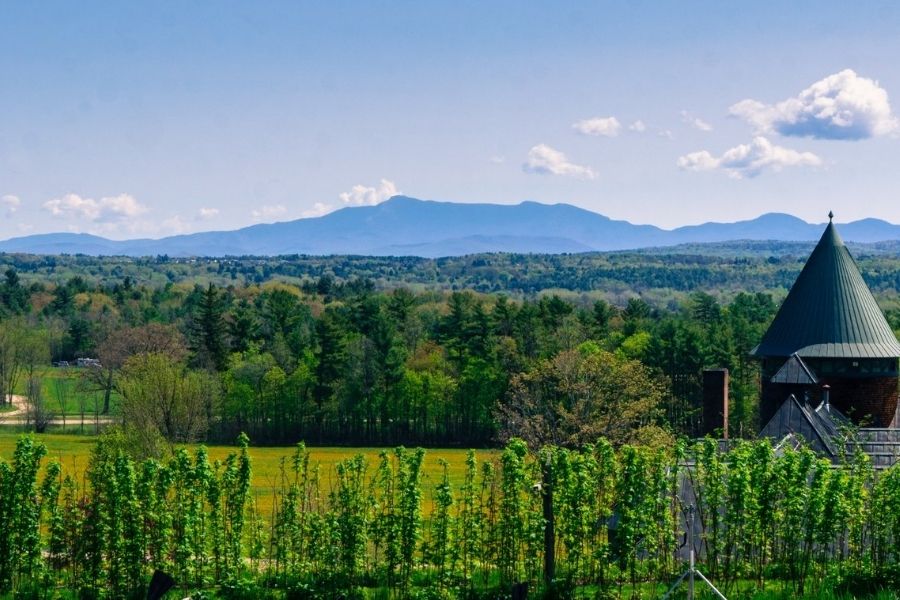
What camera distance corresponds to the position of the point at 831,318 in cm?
3042

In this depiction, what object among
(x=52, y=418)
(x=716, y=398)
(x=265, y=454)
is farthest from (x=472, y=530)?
(x=52, y=418)

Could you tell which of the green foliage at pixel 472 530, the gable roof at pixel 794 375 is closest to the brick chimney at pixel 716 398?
the gable roof at pixel 794 375

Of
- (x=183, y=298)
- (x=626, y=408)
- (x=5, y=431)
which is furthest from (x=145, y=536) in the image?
(x=183, y=298)

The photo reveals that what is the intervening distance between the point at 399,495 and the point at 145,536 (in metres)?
3.87

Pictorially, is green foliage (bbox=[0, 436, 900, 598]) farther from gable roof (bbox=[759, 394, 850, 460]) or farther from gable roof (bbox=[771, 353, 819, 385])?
gable roof (bbox=[771, 353, 819, 385])

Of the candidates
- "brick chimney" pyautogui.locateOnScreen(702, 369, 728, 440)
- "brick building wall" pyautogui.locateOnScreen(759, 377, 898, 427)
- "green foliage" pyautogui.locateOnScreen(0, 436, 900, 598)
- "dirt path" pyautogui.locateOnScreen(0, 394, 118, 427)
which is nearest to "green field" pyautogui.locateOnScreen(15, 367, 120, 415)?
"dirt path" pyautogui.locateOnScreen(0, 394, 118, 427)

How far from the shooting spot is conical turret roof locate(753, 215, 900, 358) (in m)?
30.1

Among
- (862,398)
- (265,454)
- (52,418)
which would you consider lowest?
(265,454)

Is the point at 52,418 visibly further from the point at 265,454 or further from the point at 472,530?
the point at 472,530

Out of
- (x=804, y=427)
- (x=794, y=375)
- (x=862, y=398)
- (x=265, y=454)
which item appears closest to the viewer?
(x=804, y=427)

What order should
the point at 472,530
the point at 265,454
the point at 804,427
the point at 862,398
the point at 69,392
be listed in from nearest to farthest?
the point at 472,530 → the point at 804,427 → the point at 862,398 → the point at 265,454 → the point at 69,392

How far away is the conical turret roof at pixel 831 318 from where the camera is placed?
30078 mm

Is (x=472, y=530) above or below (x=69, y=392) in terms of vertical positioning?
above

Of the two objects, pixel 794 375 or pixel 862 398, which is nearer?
pixel 794 375
